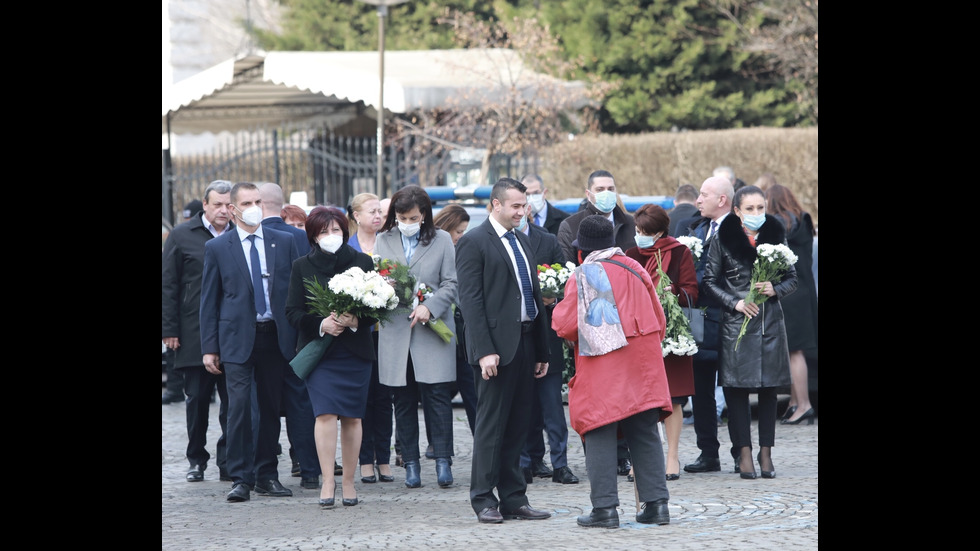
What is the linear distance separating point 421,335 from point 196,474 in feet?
6.79

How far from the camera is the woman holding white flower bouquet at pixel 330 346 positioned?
848 centimetres

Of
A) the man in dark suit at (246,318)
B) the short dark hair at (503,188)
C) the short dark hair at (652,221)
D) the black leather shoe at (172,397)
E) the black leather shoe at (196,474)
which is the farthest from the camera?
the black leather shoe at (172,397)

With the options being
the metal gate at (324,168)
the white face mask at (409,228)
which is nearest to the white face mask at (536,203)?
the white face mask at (409,228)

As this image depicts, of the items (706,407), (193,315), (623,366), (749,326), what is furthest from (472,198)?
(623,366)

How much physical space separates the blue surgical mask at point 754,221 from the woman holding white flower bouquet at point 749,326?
11 cm

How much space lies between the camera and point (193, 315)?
9.89 meters

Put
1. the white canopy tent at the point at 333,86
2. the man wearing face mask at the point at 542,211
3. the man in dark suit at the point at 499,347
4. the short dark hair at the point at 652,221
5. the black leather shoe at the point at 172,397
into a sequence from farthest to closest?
the white canopy tent at the point at 333,86, the black leather shoe at the point at 172,397, the man wearing face mask at the point at 542,211, the short dark hair at the point at 652,221, the man in dark suit at the point at 499,347

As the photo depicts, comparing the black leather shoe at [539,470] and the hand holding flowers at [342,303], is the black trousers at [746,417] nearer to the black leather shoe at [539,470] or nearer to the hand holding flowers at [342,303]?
the black leather shoe at [539,470]

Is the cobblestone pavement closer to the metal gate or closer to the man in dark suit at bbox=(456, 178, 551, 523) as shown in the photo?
the man in dark suit at bbox=(456, 178, 551, 523)

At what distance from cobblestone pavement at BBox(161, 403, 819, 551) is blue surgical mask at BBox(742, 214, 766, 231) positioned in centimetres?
175

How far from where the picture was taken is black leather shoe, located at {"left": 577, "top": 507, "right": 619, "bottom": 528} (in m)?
7.62

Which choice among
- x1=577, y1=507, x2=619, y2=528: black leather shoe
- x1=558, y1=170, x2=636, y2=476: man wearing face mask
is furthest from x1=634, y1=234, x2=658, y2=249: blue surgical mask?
x1=577, y1=507, x2=619, y2=528: black leather shoe

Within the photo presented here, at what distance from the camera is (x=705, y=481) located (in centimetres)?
923
